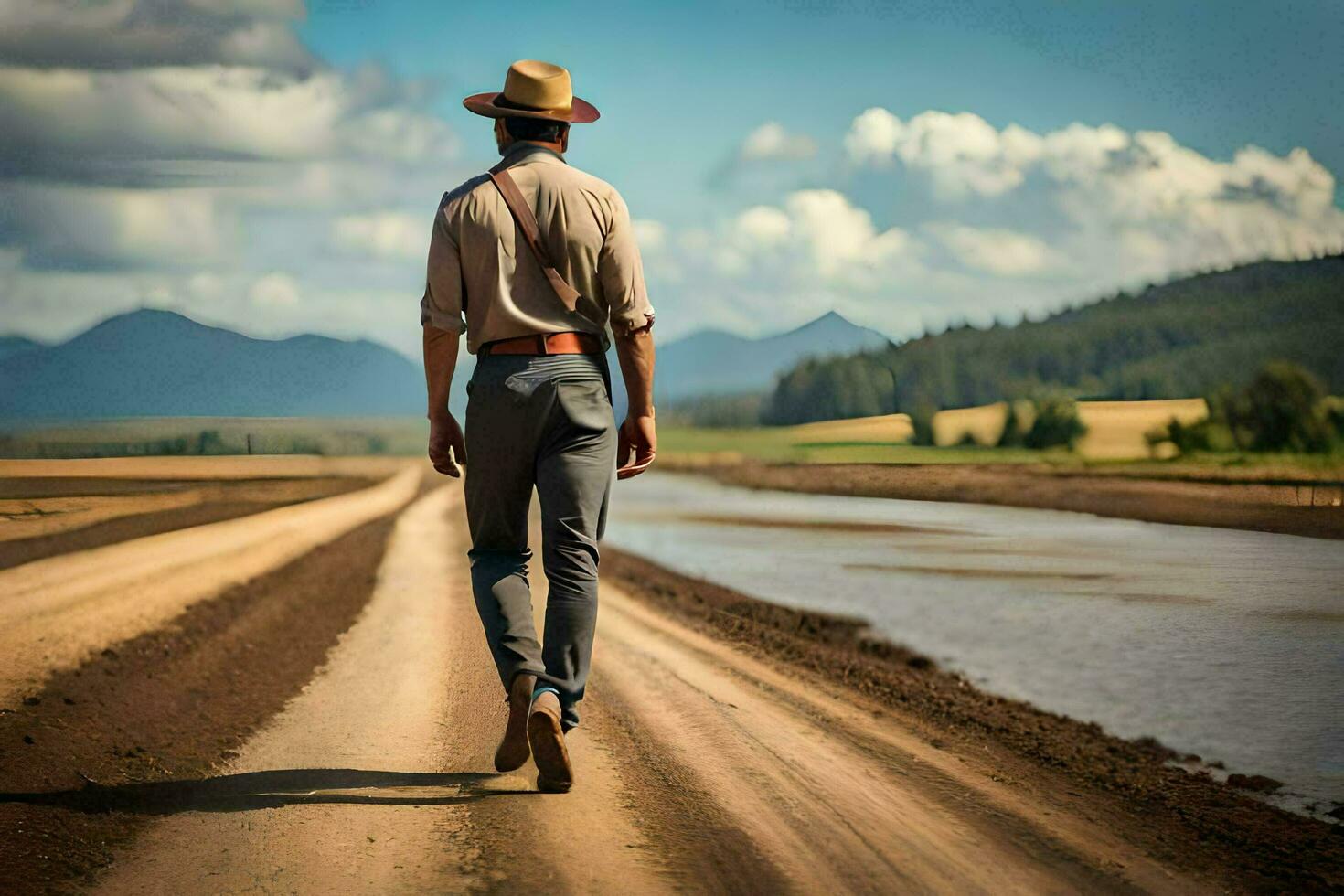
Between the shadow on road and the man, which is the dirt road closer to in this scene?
the shadow on road

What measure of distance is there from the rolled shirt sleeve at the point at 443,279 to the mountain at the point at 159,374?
3.53 meters

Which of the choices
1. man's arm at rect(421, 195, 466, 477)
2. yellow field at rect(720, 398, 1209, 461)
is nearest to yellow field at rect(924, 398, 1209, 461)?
yellow field at rect(720, 398, 1209, 461)

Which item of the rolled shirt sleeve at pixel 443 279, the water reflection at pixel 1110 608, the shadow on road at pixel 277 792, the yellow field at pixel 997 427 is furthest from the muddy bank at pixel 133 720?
the yellow field at pixel 997 427

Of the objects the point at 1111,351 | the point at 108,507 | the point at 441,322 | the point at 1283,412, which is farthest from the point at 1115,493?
the point at 441,322

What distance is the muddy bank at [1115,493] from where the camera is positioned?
53.6ft

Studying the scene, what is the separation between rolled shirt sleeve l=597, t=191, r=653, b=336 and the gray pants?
0.19m

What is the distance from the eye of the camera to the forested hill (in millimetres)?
23344

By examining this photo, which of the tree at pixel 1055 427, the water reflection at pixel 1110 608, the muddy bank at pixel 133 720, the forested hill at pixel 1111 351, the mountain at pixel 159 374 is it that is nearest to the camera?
the muddy bank at pixel 133 720

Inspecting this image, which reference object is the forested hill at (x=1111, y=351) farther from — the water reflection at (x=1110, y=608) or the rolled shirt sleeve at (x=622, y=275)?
the rolled shirt sleeve at (x=622, y=275)

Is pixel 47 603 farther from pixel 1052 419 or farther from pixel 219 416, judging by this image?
pixel 1052 419

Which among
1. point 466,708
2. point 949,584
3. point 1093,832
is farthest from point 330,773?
point 949,584

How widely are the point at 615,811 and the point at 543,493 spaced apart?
3.80ft

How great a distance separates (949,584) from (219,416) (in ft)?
53.3

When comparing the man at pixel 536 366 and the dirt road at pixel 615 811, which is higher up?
the man at pixel 536 366
